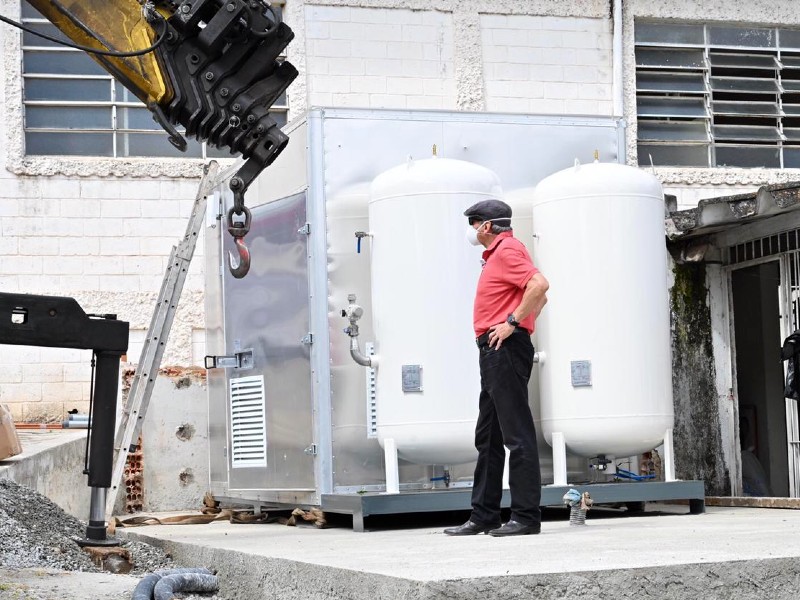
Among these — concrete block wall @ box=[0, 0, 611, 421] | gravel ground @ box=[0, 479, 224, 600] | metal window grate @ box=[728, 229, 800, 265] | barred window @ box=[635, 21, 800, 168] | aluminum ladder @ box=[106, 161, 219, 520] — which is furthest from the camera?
barred window @ box=[635, 21, 800, 168]

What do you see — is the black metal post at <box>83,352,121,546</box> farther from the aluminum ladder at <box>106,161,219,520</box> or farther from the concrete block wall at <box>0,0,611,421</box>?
the concrete block wall at <box>0,0,611,421</box>

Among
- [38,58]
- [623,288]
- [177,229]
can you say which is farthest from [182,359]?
[623,288]

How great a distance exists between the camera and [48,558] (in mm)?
6117

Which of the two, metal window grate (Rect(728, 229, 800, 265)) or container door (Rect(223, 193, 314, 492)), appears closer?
container door (Rect(223, 193, 314, 492))

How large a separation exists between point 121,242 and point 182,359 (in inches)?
52.3

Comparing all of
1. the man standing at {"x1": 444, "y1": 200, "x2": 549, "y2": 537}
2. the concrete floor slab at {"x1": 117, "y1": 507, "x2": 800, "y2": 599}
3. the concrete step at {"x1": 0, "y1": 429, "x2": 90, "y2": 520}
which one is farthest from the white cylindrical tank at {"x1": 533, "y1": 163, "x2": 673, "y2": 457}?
the concrete step at {"x1": 0, "y1": 429, "x2": 90, "y2": 520}

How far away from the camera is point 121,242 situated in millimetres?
13289

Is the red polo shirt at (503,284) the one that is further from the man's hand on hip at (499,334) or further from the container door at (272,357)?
the container door at (272,357)

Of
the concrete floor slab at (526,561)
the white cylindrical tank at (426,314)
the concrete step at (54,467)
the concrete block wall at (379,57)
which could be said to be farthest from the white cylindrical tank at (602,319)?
the concrete block wall at (379,57)

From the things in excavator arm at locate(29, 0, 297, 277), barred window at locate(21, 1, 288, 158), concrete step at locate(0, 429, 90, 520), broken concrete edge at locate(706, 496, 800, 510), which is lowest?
broken concrete edge at locate(706, 496, 800, 510)

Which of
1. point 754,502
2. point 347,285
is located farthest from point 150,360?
point 754,502

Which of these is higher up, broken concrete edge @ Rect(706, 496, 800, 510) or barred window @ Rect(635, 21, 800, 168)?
barred window @ Rect(635, 21, 800, 168)

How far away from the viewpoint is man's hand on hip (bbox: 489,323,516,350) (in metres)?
6.55

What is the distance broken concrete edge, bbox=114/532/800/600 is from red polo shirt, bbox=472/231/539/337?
74.4 inches
